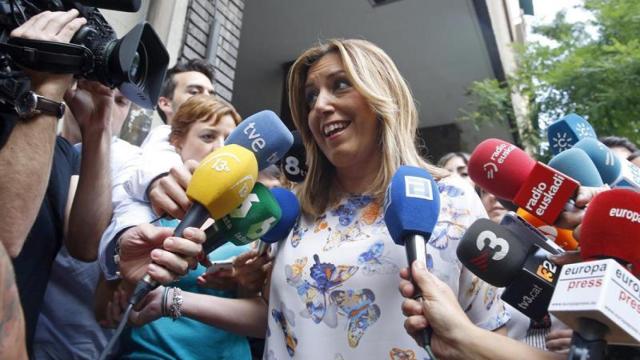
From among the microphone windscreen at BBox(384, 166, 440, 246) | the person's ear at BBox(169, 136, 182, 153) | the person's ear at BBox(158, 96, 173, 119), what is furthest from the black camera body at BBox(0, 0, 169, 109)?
the person's ear at BBox(158, 96, 173, 119)

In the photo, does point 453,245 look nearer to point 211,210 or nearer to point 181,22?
point 211,210

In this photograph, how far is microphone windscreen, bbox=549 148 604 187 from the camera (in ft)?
4.91

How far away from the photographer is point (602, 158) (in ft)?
5.42

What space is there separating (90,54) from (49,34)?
10cm

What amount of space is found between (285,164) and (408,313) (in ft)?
2.92

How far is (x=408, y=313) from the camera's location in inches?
45.9

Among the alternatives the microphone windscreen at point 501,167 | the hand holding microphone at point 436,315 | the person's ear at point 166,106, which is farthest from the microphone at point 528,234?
the person's ear at point 166,106

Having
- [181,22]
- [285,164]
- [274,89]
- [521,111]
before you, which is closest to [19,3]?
[285,164]

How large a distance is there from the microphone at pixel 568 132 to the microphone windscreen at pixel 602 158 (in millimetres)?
139

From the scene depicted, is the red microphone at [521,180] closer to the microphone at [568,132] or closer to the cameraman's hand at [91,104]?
the microphone at [568,132]

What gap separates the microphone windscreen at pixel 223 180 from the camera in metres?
1.31

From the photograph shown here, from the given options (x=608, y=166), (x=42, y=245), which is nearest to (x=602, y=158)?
(x=608, y=166)

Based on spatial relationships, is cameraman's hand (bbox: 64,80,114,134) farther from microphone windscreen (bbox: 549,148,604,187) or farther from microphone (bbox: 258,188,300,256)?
microphone windscreen (bbox: 549,148,604,187)

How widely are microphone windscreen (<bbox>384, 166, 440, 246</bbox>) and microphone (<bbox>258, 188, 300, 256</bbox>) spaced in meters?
0.37
